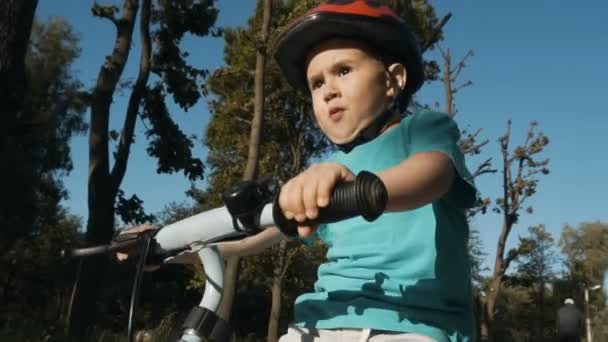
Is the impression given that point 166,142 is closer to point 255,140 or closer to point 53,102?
point 255,140

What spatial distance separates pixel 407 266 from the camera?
211 cm

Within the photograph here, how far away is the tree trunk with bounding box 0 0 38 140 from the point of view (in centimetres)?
762

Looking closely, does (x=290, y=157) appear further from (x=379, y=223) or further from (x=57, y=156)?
(x=379, y=223)

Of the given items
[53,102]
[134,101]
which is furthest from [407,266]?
[53,102]

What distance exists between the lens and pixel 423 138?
1.93m

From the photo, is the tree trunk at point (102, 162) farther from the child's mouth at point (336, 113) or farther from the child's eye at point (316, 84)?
the child's mouth at point (336, 113)

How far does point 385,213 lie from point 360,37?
2.01 feet

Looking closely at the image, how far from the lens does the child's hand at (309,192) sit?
3.99 ft

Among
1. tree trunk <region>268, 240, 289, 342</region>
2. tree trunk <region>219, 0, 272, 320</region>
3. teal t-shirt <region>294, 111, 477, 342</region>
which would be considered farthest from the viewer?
tree trunk <region>268, 240, 289, 342</region>

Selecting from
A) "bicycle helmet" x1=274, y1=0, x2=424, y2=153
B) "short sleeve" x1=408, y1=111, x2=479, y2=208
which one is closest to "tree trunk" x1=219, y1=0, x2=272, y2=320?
"bicycle helmet" x1=274, y1=0, x2=424, y2=153

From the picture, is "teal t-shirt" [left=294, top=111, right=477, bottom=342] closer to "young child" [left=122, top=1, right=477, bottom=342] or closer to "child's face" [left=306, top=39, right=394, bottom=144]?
→ "young child" [left=122, top=1, right=477, bottom=342]

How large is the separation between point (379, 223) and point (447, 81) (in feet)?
65.3

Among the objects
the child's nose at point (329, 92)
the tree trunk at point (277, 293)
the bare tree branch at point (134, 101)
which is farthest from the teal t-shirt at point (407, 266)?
the tree trunk at point (277, 293)

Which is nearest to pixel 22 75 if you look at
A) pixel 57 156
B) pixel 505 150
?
pixel 505 150
